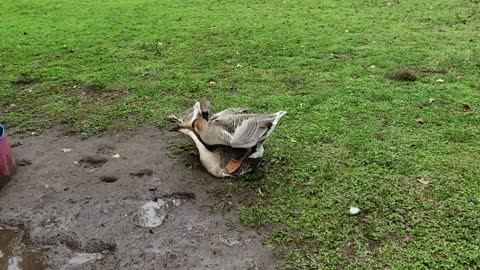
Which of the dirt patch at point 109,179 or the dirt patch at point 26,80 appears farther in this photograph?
the dirt patch at point 26,80

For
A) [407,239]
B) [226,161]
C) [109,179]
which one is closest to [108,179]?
[109,179]

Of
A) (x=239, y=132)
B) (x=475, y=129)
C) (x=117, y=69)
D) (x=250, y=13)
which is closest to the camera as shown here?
(x=239, y=132)

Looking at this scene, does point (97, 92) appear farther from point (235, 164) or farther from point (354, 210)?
point (354, 210)

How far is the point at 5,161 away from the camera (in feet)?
12.0

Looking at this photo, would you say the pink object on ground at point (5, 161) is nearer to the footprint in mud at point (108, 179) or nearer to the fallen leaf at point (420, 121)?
the footprint in mud at point (108, 179)

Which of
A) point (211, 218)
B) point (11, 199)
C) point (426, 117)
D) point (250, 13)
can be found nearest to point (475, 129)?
point (426, 117)

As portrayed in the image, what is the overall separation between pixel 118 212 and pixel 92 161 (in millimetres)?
814

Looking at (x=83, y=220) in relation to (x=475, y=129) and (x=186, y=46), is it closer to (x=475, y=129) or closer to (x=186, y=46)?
(x=475, y=129)

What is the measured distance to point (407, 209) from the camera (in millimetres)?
3273

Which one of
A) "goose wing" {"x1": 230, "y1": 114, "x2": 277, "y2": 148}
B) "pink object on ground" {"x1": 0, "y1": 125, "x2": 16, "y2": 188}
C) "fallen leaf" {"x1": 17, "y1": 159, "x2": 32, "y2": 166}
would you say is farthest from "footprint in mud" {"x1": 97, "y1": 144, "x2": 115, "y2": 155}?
"goose wing" {"x1": 230, "y1": 114, "x2": 277, "y2": 148}

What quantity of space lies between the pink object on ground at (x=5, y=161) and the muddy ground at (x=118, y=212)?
55 mm

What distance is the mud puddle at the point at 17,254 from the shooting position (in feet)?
9.71

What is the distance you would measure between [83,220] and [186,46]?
3954mm

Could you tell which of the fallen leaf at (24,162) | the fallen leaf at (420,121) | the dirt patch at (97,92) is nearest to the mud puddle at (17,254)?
the fallen leaf at (24,162)
